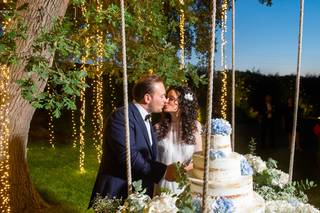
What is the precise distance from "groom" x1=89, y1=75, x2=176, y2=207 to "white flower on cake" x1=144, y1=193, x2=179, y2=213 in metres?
0.69

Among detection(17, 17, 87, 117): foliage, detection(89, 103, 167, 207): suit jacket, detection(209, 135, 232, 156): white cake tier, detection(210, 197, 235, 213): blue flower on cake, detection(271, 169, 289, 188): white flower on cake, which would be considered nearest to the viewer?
detection(210, 197, 235, 213): blue flower on cake

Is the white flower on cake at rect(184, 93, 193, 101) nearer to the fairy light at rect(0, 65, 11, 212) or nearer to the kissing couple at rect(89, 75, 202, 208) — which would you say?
the kissing couple at rect(89, 75, 202, 208)

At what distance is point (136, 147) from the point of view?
2.80m

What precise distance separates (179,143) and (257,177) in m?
0.85

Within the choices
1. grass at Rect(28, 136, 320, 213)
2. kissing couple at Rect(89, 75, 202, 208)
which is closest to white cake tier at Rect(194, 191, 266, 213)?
kissing couple at Rect(89, 75, 202, 208)

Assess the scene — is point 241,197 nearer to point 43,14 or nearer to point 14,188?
point 43,14

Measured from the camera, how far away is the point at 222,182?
1959 millimetres

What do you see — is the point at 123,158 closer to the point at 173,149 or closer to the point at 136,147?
the point at 136,147

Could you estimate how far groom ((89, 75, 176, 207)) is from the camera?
2.68 m

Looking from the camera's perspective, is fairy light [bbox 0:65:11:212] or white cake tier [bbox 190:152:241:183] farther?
fairy light [bbox 0:65:11:212]

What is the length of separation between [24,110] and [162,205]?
3258 mm

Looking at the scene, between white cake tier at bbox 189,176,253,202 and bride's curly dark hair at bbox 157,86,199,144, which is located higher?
bride's curly dark hair at bbox 157,86,199,144

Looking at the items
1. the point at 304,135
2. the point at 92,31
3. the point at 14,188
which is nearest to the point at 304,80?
the point at 304,135

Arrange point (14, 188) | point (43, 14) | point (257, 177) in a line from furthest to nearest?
1. point (14, 188)
2. point (43, 14)
3. point (257, 177)
